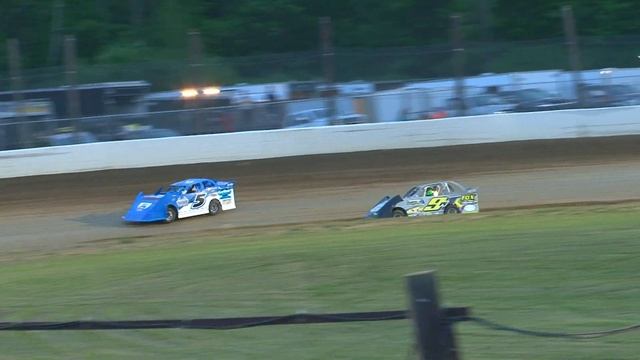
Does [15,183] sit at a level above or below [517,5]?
below

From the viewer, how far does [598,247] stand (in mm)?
9227

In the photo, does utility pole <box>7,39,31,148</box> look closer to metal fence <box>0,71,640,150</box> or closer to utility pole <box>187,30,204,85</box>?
metal fence <box>0,71,640,150</box>

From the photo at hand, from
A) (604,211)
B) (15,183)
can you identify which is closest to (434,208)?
(604,211)

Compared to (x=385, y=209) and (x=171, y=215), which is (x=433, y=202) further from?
(x=171, y=215)

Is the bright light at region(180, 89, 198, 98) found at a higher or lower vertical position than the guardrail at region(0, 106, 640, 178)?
higher

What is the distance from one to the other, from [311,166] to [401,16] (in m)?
19.3

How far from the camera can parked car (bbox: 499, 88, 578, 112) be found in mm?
24031

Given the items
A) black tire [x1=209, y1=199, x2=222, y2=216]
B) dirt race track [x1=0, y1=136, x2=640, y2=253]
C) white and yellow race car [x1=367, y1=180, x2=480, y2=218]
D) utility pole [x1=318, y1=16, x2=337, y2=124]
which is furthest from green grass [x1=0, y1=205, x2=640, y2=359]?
utility pole [x1=318, y1=16, x2=337, y2=124]

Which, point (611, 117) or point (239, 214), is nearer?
point (239, 214)

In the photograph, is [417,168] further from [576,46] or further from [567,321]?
[567,321]

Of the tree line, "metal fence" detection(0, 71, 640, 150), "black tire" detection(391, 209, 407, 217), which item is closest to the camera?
"black tire" detection(391, 209, 407, 217)

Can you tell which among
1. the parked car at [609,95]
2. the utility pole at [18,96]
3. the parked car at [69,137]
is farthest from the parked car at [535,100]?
the utility pole at [18,96]

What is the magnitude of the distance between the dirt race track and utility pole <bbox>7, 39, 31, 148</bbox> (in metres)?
1.62

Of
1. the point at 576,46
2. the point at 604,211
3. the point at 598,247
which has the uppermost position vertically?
the point at 576,46
